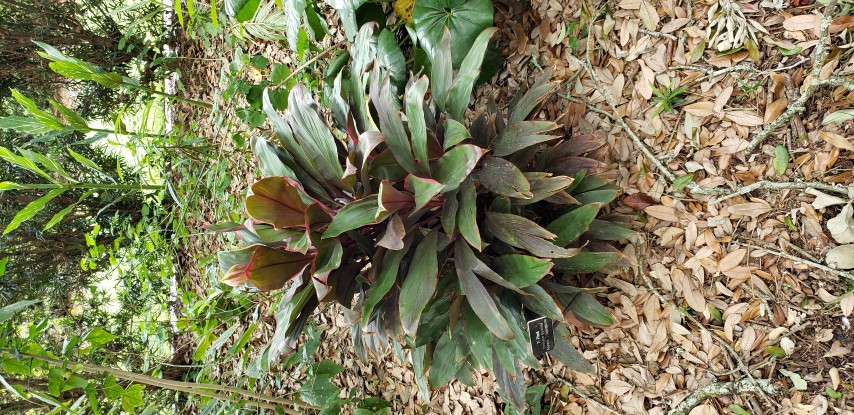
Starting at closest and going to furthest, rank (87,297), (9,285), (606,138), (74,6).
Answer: (606,138) < (9,285) < (74,6) < (87,297)

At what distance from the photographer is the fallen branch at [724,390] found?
3.70 feet

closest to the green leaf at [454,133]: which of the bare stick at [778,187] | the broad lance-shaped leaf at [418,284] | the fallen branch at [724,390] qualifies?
the broad lance-shaped leaf at [418,284]

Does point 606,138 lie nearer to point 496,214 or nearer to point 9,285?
point 496,214

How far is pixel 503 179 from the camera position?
103cm

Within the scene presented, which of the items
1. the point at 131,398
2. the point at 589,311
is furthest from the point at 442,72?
the point at 131,398

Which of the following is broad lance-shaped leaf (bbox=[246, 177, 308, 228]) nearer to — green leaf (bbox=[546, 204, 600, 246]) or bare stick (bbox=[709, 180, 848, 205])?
green leaf (bbox=[546, 204, 600, 246])

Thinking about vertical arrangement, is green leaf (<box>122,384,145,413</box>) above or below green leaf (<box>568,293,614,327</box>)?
below

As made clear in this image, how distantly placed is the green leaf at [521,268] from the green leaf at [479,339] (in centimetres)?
13

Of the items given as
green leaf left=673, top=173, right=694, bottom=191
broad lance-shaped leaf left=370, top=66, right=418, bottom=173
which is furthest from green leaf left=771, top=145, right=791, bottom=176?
broad lance-shaped leaf left=370, top=66, right=418, bottom=173

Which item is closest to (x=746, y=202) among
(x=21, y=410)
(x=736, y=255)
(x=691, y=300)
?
(x=736, y=255)

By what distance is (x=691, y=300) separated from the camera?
124 cm

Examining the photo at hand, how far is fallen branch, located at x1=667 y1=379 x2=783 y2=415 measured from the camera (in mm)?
1128

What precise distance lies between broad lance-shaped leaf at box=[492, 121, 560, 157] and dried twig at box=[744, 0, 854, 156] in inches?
19.7

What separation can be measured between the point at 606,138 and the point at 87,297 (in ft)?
11.3
